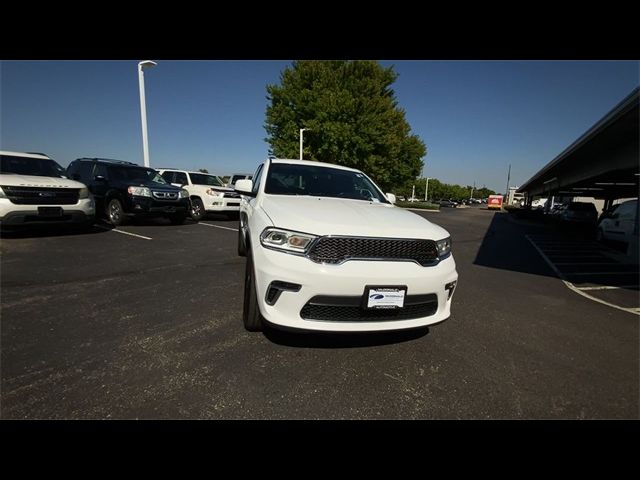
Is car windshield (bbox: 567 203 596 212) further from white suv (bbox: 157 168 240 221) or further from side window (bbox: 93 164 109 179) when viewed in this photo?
side window (bbox: 93 164 109 179)

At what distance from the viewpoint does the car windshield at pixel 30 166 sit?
6.80 meters

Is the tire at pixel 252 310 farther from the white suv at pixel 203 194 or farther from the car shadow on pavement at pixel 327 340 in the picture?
the white suv at pixel 203 194

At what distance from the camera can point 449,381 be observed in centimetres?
229

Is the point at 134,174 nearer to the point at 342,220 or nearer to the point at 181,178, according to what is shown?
the point at 181,178

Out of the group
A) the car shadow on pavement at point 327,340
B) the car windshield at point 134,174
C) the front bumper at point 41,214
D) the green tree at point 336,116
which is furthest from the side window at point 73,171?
the green tree at point 336,116

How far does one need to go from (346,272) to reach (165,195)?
8.47m

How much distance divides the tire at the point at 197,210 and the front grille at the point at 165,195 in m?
1.92

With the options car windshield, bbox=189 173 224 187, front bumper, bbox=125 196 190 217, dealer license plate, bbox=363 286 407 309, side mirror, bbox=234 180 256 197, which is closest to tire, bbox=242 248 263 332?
dealer license plate, bbox=363 286 407 309

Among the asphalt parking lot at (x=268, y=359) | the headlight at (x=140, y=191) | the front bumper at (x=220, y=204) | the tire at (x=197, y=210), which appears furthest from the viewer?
the tire at (x=197, y=210)
